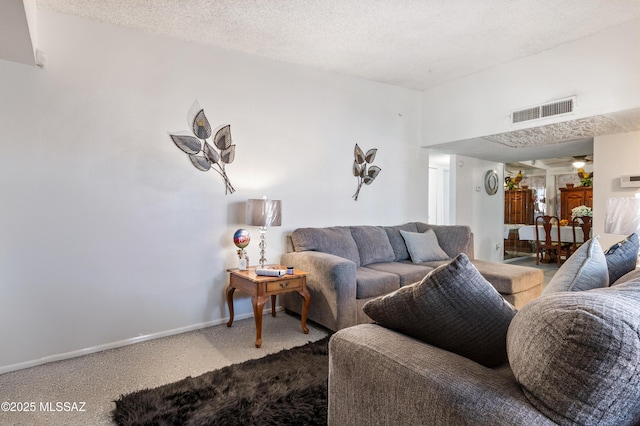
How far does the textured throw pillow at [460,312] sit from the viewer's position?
3.39 ft

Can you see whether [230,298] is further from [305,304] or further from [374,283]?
[374,283]

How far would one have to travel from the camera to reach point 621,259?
1465 mm

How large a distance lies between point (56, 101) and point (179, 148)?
0.88m

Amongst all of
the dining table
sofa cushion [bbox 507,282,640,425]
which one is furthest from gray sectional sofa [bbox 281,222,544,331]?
the dining table

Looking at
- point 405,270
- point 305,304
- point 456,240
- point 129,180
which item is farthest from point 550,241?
point 129,180

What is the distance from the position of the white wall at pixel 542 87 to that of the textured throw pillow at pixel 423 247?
134cm

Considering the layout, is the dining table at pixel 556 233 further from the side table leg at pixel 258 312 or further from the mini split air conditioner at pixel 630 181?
the side table leg at pixel 258 312

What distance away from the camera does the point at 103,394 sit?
203 centimetres

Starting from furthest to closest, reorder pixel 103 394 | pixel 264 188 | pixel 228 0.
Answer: pixel 264 188 → pixel 228 0 → pixel 103 394

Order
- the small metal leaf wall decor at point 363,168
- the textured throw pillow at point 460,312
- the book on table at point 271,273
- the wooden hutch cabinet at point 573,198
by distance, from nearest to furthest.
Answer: the textured throw pillow at point 460,312 < the book on table at point 271,273 < the small metal leaf wall decor at point 363,168 < the wooden hutch cabinet at point 573,198

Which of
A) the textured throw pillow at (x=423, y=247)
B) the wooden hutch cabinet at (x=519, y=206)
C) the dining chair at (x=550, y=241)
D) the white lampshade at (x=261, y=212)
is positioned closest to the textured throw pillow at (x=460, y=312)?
the white lampshade at (x=261, y=212)

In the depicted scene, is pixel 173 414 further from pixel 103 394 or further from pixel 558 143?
pixel 558 143

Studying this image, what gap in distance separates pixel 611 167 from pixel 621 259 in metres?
3.20

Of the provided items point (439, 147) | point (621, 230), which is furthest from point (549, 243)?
point (621, 230)
